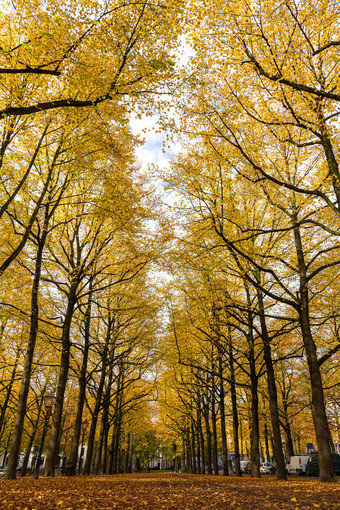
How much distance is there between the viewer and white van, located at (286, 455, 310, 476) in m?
23.1

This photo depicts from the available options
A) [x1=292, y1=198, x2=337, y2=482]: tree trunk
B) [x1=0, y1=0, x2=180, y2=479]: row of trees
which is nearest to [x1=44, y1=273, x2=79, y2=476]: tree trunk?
[x1=0, y1=0, x2=180, y2=479]: row of trees

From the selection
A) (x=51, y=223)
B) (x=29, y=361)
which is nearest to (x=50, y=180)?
(x=51, y=223)

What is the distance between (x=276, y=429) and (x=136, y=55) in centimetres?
1163

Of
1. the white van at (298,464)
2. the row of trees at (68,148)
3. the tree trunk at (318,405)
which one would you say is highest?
the row of trees at (68,148)

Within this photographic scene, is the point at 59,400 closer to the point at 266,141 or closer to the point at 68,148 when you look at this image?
the point at 68,148

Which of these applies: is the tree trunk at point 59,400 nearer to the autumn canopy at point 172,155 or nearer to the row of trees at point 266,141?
the autumn canopy at point 172,155

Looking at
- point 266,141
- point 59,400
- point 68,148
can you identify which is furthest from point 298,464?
point 68,148

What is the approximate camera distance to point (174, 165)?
1109cm

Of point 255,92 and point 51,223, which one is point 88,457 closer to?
point 51,223

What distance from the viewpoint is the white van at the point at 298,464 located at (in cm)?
2308

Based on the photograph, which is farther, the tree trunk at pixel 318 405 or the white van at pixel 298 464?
the white van at pixel 298 464

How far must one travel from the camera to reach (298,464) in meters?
23.5

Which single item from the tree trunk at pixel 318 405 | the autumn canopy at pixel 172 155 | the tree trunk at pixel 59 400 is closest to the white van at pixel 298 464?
the autumn canopy at pixel 172 155

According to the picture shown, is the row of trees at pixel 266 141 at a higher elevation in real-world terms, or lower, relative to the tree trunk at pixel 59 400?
higher
